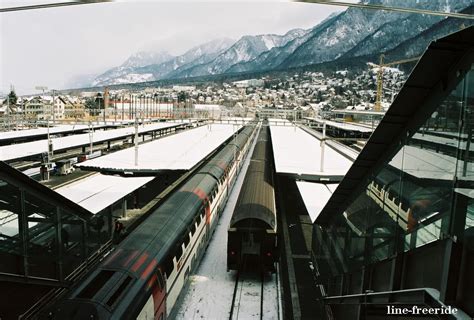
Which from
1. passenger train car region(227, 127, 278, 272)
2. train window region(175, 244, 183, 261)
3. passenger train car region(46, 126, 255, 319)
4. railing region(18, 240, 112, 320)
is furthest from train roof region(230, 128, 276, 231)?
railing region(18, 240, 112, 320)

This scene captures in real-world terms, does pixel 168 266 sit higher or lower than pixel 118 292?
lower

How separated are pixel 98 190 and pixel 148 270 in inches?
416

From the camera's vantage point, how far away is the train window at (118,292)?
7.66 metres

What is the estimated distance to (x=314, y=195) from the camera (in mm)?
19734

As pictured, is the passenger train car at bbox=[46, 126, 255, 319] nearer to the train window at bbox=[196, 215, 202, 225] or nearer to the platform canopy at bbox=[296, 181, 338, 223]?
the train window at bbox=[196, 215, 202, 225]

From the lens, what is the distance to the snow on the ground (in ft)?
42.8

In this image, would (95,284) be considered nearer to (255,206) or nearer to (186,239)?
(186,239)

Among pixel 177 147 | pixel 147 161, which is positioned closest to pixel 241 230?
pixel 147 161

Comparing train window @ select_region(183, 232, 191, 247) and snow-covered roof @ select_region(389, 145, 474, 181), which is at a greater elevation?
snow-covered roof @ select_region(389, 145, 474, 181)

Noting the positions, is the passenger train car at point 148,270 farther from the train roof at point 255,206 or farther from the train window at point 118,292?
the train roof at point 255,206

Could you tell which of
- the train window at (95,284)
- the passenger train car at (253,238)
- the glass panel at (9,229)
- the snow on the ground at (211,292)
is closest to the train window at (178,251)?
the snow on the ground at (211,292)

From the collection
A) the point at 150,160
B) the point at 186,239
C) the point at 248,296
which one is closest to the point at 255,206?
the point at 248,296

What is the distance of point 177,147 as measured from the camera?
124 ft

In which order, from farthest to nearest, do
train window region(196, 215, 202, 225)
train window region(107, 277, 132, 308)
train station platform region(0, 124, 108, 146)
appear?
1. train station platform region(0, 124, 108, 146)
2. train window region(196, 215, 202, 225)
3. train window region(107, 277, 132, 308)
